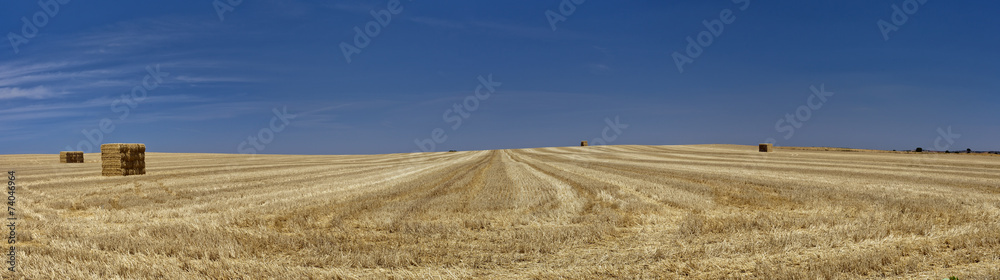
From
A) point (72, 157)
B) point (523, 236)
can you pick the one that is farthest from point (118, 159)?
point (72, 157)

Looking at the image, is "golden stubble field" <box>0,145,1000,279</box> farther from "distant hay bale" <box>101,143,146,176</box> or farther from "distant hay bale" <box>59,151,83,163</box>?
"distant hay bale" <box>59,151,83,163</box>

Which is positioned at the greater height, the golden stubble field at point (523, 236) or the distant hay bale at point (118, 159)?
the distant hay bale at point (118, 159)

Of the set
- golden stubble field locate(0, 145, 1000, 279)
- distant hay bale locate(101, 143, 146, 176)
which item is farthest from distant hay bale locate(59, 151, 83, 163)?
golden stubble field locate(0, 145, 1000, 279)

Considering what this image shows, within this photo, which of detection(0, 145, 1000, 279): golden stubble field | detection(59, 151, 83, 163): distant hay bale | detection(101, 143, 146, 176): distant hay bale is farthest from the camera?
detection(59, 151, 83, 163): distant hay bale

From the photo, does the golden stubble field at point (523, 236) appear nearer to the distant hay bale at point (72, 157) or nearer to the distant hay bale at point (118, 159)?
the distant hay bale at point (118, 159)

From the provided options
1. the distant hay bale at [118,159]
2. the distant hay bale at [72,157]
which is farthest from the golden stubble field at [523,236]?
the distant hay bale at [72,157]

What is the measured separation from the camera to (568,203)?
32.9 feet

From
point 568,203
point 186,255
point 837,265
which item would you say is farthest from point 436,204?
point 837,265

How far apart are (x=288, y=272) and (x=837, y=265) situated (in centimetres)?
557

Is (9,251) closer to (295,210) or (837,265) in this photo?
(295,210)

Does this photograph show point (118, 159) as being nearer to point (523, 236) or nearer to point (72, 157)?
point (523, 236)

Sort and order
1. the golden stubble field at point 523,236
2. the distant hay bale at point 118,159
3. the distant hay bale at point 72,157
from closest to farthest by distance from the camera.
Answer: the golden stubble field at point 523,236 < the distant hay bale at point 118,159 < the distant hay bale at point 72,157

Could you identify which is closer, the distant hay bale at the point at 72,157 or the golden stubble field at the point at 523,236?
the golden stubble field at the point at 523,236

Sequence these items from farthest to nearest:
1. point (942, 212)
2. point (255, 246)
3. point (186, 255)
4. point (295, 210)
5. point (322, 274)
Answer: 1. point (295, 210)
2. point (942, 212)
3. point (255, 246)
4. point (186, 255)
5. point (322, 274)
